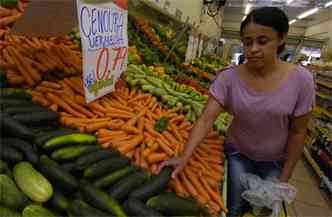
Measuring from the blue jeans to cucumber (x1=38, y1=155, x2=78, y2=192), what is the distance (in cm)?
100

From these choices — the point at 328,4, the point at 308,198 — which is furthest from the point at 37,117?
the point at 328,4

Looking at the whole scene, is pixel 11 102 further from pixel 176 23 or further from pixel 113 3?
pixel 176 23

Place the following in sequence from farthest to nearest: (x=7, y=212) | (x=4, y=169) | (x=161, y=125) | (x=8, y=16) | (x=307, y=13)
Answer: (x=307, y=13) → (x=8, y=16) → (x=161, y=125) → (x=4, y=169) → (x=7, y=212)

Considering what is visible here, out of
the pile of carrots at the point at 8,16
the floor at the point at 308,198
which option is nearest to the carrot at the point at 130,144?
the pile of carrots at the point at 8,16

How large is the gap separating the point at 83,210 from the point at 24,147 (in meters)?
0.42

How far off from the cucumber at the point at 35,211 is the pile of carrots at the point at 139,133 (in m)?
0.56

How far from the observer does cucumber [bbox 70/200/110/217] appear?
98 centimetres

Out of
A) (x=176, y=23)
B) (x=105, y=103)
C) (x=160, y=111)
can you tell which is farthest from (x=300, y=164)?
(x=105, y=103)

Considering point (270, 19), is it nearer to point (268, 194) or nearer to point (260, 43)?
point (260, 43)

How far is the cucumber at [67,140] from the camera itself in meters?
1.28

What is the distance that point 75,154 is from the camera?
51.1 inches

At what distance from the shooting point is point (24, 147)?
122 cm

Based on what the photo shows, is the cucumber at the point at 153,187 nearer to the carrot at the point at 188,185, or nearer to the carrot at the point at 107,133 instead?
the carrot at the point at 188,185

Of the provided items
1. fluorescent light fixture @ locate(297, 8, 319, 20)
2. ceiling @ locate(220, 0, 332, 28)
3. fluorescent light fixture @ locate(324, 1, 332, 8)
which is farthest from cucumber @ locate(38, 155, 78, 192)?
fluorescent light fixture @ locate(297, 8, 319, 20)
